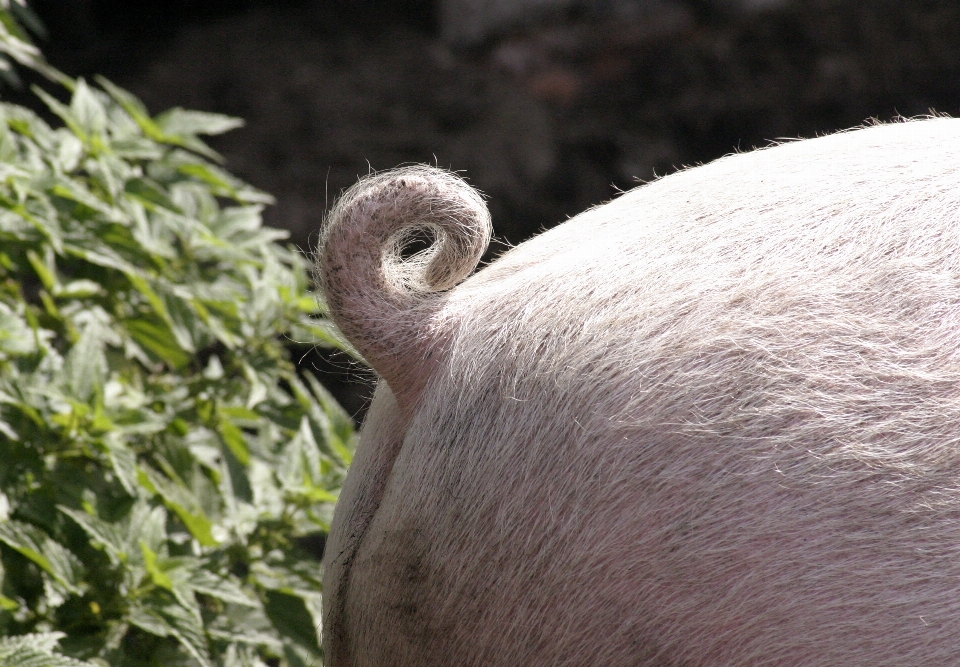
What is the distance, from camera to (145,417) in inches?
62.1

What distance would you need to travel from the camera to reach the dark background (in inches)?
172

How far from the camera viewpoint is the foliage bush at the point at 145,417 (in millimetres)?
1457

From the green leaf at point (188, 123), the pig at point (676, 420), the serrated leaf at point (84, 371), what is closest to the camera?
the pig at point (676, 420)

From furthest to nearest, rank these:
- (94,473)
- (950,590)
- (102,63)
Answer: (102,63)
(94,473)
(950,590)

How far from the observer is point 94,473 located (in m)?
1.55

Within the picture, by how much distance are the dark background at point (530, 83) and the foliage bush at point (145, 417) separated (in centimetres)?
231

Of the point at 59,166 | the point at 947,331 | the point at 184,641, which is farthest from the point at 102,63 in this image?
the point at 947,331

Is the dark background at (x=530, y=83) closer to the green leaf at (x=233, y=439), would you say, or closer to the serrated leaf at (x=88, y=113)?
the serrated leaf at (x=88, y=113)

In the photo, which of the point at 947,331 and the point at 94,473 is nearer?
the point at 947,331

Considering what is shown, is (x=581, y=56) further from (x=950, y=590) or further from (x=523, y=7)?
(x=950, y=590)

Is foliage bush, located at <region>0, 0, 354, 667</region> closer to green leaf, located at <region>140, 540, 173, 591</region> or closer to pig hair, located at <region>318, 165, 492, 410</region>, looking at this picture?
green leaf, located at <region>140, 540, 173, 591</region>

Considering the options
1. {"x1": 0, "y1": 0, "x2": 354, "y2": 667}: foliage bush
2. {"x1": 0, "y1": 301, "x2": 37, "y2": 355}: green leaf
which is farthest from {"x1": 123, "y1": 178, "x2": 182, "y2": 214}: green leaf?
{"x1": 0, "y1": 301, "x2": 37, "y2": 355}: green leaf

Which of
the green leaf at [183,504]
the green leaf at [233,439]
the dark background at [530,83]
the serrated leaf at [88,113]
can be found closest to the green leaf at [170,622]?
the green leaf at [183,504]

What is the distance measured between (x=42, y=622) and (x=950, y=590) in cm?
124
